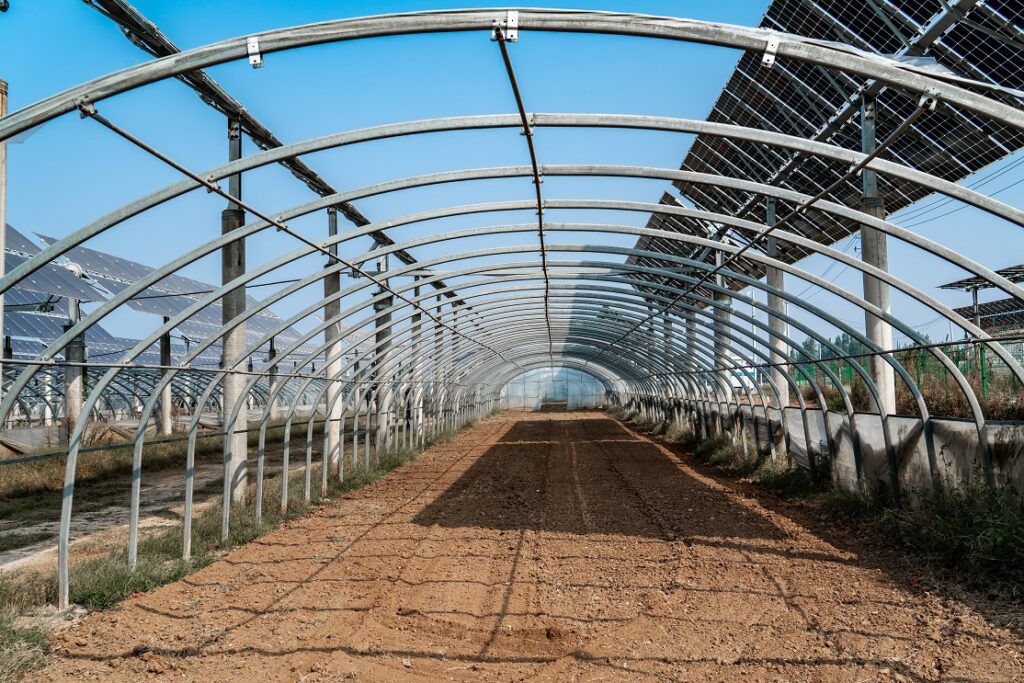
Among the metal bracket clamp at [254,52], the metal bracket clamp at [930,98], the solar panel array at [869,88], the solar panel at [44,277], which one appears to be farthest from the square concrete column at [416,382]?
the metal bracket clamp at [930,98]

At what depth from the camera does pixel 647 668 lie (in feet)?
17.2

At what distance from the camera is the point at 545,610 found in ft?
21.6

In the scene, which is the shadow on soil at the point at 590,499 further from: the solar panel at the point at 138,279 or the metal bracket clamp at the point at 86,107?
the solar panel at the point at 138,279

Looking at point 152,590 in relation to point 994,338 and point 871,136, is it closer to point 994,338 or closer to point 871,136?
point 871,136

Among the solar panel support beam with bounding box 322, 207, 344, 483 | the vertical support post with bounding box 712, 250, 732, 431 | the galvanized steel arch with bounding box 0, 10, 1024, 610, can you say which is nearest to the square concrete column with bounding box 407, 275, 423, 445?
the solar panel support beam with bounding box 322, 207, 344, 483

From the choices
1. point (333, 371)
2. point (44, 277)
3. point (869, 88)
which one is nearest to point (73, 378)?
point (44, 277)

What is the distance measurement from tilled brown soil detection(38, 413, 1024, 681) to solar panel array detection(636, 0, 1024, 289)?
4.49m

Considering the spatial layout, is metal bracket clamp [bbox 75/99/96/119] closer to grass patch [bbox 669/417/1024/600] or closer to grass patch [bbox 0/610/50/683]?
grass patch [bbox 0/610/50/683]

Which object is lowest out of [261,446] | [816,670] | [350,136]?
[816,670]

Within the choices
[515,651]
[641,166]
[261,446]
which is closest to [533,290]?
[261,446]

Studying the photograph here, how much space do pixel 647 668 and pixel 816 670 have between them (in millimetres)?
1107

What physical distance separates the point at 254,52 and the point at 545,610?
4820mm

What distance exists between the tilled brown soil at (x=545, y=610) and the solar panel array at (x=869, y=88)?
4.49 m

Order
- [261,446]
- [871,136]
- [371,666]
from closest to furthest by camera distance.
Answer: [371,666], [871,136], [261,446]
